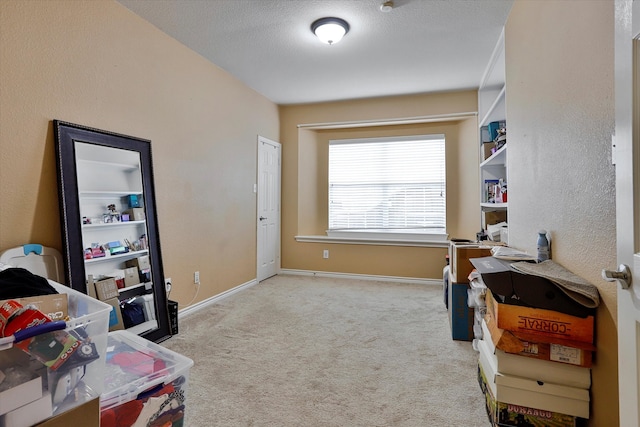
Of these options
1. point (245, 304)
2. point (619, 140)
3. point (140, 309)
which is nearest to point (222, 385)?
point (140, 309)

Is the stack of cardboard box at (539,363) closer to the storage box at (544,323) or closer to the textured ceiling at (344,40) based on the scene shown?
the storage box at (544,323)

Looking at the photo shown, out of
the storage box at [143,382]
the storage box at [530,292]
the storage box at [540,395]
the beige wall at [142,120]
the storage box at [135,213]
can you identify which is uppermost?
the beige wall at [142,120]

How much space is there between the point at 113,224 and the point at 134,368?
134cm

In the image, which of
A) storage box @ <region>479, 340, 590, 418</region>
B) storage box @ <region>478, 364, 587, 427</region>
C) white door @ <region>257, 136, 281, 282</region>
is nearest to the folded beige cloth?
storage box @ <region>479, 340, 590, 418</region>

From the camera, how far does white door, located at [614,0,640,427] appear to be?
856 mm

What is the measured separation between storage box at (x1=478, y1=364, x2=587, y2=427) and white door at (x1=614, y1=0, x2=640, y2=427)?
52 centimetres

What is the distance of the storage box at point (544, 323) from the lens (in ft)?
4.30

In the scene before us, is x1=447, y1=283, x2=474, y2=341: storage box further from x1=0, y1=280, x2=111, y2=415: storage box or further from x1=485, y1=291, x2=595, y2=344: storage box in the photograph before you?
x1=0, y1=280, x2=111, y2=415: storage box

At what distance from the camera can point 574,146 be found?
58.8 inches

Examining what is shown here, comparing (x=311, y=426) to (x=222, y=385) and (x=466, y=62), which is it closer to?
(x=222, y=385)

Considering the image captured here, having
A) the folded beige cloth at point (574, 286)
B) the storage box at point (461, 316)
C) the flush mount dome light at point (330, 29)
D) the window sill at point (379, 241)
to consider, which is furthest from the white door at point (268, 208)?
the folded beige cloth at point (574, 286)

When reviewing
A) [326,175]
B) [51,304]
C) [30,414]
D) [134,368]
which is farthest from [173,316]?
[326,175]

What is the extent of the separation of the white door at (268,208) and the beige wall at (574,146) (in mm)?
3174

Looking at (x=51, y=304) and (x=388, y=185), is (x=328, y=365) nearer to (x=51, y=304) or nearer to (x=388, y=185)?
(x=51, y=304)
